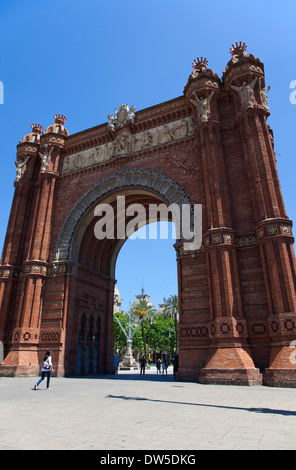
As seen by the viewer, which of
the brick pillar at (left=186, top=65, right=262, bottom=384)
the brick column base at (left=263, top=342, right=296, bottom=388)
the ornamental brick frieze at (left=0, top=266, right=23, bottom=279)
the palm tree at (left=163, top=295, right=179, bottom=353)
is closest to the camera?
the brick column base at (left=263, top=342, right=296, bottom=388)

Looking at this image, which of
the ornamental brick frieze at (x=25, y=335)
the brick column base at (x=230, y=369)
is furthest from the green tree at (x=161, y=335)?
the brick column base at (x=230, y=369)

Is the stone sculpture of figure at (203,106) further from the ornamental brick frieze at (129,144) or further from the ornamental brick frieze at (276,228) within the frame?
the ornamental brick frieze at (276,228)

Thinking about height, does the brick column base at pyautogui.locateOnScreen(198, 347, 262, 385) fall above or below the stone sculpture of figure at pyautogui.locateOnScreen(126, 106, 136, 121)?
below

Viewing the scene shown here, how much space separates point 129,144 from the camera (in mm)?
22359

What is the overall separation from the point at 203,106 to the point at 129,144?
6.16 m

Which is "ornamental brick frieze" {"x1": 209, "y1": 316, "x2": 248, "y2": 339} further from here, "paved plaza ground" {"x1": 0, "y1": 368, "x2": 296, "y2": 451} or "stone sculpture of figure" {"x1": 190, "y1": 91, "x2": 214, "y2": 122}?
"stone sculpture of figure" {"x1": 190, "y1": 91, "x2": 214, "y2": 122}

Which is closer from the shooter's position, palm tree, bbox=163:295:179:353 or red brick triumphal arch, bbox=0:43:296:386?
red brick triumphal arch, bbox=0:43:296:386

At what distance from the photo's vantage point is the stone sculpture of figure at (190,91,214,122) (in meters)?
18.3

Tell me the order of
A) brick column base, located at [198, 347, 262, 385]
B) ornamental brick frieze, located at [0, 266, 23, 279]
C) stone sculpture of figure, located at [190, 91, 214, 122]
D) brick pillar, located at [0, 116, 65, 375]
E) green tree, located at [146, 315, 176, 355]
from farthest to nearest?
green tree, located at [146, 315, 176, 355]
ornamental brick frieze, located at [0, 266, 23, 279]
brick pillar, located at [0, 116, 65, 375]
stone sculpture of figure, located at [190, 91, 214, 122]
brick column base, located at [198, 347, 262, 385]

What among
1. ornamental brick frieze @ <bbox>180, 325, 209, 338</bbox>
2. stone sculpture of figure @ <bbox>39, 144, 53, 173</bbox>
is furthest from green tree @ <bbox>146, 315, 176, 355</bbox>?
ornamental brick frieze @ <bbox>180, 325, 209, 338</bbox>

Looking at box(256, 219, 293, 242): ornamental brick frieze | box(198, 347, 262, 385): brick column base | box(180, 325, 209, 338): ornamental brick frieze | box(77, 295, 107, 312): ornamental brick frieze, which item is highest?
box(256, 219, 293, 242): ornamental brick frieze

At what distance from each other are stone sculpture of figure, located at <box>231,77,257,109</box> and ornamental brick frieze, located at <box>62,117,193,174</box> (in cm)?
357

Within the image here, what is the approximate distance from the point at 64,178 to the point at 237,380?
61.7 ft

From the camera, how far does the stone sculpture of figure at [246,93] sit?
57.1 ft
